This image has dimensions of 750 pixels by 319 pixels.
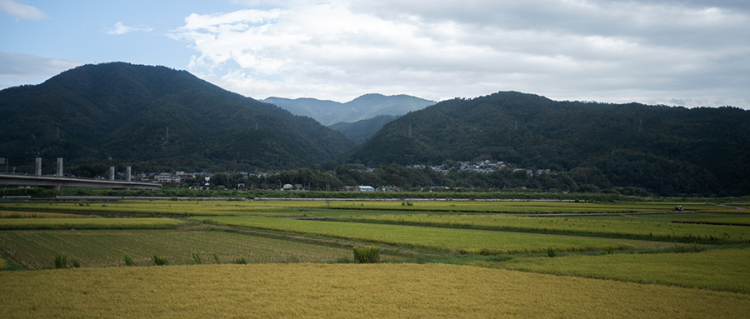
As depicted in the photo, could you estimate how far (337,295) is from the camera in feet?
34.8

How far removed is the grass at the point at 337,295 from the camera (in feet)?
30.4

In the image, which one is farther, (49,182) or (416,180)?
(416,180)

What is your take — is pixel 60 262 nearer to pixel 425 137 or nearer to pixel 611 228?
pixel 611 228

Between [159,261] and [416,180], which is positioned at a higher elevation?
[416,180]

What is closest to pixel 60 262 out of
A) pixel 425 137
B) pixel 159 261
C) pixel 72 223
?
pixel 159 261

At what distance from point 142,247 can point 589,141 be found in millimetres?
138988

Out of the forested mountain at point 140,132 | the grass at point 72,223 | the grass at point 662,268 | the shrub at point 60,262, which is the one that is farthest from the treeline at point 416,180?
the grass at point 662,268

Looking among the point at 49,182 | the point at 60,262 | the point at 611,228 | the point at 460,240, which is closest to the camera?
the point at 60,262

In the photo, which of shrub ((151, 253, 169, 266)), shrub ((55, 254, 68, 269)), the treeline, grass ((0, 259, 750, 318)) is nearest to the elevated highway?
the treeline

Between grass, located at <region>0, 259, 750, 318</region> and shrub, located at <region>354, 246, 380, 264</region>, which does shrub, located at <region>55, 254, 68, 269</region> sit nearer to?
grass, located at <region>0, 259, 750, 318</region>

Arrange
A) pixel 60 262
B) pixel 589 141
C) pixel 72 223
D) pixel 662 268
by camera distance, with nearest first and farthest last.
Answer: pixel 60 262
pixel 662 268
pixel 72 223
pixel 589 141

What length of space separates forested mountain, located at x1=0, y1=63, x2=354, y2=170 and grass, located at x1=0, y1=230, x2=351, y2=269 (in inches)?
4606

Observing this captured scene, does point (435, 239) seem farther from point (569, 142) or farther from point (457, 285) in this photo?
point (569, 142)

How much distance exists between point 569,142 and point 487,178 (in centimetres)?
3855
